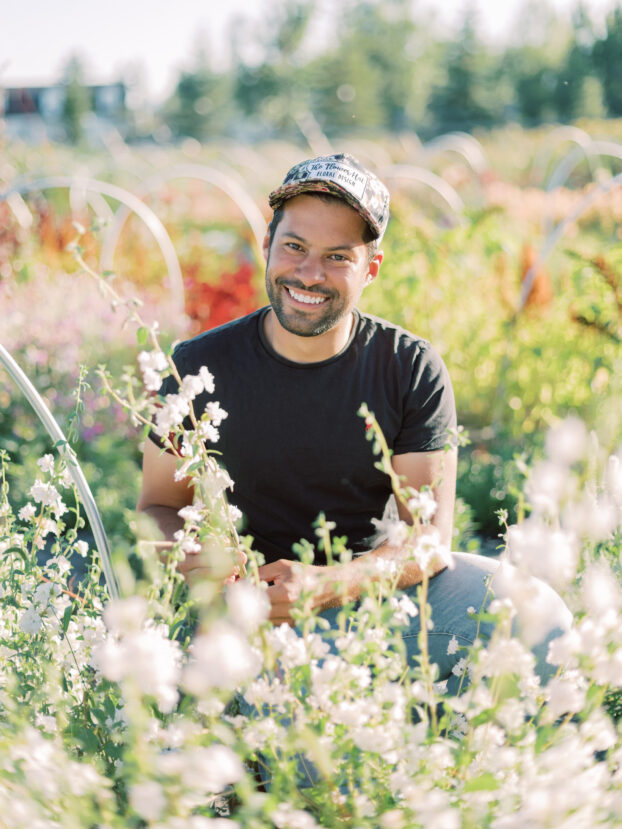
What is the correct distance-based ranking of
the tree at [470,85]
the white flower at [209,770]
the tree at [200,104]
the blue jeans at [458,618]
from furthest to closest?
the tree at [200,104] → the tree at [470,85] → the blue jeans at [458,618] → the white flower at [209,770]

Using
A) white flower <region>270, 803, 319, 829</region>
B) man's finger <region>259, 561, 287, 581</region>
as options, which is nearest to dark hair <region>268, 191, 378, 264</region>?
man's finger <region>259, 561, 287, 581</region>

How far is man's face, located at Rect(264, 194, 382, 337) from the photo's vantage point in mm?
2031

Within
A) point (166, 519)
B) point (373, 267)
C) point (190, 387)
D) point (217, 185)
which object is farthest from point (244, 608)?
point (217, 185)

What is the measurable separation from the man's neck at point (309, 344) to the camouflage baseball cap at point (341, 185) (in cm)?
28

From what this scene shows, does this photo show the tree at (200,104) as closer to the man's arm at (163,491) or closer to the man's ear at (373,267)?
the man's ear at (373,267)

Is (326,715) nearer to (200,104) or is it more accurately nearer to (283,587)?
(283,587)

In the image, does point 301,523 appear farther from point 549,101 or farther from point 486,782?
point 549,101

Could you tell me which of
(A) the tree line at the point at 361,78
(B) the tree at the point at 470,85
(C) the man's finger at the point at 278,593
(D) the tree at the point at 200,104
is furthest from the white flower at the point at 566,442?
(D) the tree at the point at 200,104

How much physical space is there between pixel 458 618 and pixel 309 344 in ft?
2.63

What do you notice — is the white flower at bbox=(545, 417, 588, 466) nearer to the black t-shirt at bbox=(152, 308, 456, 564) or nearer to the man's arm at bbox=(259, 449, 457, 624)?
the man's arm at bbox=(259, 449, 457, 624)

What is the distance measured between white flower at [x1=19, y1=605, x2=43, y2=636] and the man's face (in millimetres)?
919

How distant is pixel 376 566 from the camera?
122cm

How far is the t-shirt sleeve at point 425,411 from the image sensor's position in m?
2.06

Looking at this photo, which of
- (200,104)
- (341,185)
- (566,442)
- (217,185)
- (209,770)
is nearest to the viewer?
(209,770)
